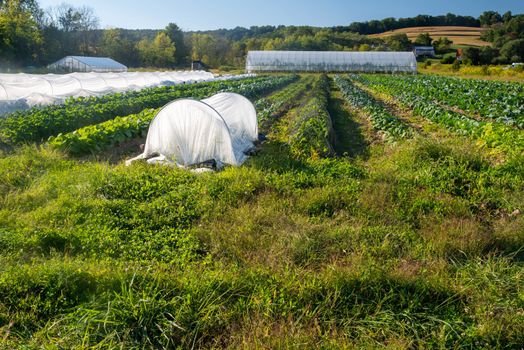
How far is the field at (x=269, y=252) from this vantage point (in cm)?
334

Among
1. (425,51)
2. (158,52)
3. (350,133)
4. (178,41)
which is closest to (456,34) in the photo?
(425,51)

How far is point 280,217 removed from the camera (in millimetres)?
5598

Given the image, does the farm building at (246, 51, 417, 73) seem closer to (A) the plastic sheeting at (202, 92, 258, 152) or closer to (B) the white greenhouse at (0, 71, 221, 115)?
(B) the white greenhouse at (0, 71, 221, 115)

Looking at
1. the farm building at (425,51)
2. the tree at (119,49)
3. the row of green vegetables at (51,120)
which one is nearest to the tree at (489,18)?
the farm building at (425,51)

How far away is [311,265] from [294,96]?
18.2 meters

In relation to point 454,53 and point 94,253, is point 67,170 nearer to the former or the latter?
point 94,253

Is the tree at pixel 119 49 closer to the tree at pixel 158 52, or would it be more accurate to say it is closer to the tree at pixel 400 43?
the tree at pixel 158 52

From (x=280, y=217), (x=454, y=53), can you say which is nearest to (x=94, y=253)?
(x=280, y=217)

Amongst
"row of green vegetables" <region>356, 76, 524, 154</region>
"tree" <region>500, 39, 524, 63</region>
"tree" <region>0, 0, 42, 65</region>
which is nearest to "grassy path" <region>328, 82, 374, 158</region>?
"row of green vegetables" <region>356, 76, 524, 154</region>

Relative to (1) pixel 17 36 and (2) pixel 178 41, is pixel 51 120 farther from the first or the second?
(2) pixel 178 41

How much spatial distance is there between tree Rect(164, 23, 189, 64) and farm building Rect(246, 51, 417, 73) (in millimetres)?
20262

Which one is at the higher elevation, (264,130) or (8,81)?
(8,81)

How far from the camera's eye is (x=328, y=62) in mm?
54562

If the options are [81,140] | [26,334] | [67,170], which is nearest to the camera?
[26,334]
